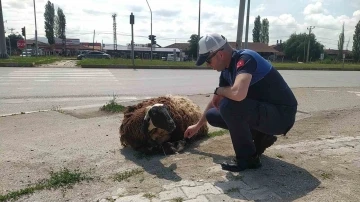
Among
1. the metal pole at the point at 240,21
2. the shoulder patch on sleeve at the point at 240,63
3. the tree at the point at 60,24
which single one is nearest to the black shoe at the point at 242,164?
the shoulder patch on sleeve at the point at 240,63

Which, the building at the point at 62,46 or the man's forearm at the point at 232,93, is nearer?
the man's forearm at the point at 232,93

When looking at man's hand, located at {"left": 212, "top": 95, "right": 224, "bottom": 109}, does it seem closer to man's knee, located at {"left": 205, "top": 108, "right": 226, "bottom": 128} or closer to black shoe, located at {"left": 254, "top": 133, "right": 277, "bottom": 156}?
man's knee, located at {"left": 205, "top": 108, "right": 226, "bottom": 128}

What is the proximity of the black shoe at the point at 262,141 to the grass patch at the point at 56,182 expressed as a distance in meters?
1.69

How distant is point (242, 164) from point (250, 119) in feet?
1.47

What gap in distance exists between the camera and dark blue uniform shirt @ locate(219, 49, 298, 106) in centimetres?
301

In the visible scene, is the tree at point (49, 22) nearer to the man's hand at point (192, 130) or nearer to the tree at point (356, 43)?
the tree at point (356, 43)

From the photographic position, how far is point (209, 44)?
10.0 feet

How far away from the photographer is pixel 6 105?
7707 millimetres

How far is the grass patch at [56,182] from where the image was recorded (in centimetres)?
286

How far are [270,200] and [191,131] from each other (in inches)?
49.9

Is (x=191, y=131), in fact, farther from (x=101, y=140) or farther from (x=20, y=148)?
(x=20, y=148)

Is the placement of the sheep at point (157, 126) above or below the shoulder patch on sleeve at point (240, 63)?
below

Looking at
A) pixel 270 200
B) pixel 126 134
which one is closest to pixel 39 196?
pixel 126 134

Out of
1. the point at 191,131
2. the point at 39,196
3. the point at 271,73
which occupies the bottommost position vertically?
the point at 39,196
